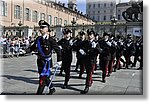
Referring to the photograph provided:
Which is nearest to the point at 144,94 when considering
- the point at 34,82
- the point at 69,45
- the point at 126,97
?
the point at 126,97

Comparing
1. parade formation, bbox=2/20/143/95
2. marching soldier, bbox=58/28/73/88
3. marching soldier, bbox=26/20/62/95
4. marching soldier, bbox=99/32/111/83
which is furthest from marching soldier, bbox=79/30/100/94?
marching soldier, bbox=99/32/111/83

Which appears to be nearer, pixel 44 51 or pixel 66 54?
pixel 44 51

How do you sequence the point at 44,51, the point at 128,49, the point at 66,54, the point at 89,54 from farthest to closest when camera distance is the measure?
1. the point at 128,49
2. the point at 66,54
3. the point at 89,54
4. the point at 44,51

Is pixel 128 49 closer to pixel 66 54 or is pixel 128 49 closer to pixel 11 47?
pixel 66 54

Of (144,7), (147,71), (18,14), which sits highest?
(18,14)

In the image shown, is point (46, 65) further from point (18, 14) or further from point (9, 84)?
point (18, 14)

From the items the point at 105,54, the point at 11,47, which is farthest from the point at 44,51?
the point at 11,47

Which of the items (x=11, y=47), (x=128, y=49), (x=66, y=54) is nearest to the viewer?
(x=66, y=54)

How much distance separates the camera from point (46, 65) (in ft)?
11.7

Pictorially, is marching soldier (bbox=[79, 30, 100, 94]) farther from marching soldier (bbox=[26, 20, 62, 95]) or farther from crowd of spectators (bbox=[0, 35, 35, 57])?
crowd of spectators (bbox=[0, 35, 35, 57])

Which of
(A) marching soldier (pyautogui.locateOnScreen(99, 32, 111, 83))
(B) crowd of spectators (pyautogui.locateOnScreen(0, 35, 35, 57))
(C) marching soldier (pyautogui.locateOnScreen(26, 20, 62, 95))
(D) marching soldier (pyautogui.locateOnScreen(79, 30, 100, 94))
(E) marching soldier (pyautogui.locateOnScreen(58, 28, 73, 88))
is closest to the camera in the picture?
(C) marching soldier (pyautogui.locateOnScreen(26, 20, 62, 95))

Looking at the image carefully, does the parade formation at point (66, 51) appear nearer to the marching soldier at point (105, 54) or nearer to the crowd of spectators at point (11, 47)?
the marching soldier at point (105, 54)

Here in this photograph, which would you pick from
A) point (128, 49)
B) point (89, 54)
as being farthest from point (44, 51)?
point (128, 49)

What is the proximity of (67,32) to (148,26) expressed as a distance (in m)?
1.47
